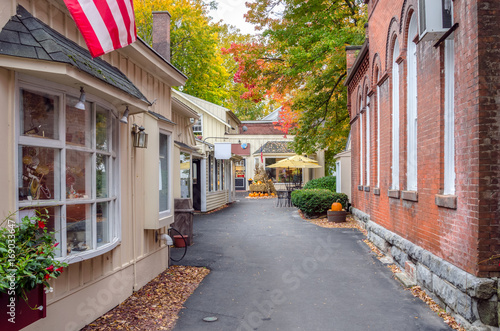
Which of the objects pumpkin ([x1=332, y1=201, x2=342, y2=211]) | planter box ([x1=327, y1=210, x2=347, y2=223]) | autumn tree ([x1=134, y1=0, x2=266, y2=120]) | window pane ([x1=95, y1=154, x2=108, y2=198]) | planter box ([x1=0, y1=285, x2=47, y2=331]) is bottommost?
planter box ([x1=327, y1=210, x2=347, y2=223])

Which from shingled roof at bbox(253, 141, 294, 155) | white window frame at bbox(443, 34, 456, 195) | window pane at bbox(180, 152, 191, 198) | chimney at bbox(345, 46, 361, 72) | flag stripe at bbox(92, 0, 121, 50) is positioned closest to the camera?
flag stripe at bbox(92, 0, 121, 50)

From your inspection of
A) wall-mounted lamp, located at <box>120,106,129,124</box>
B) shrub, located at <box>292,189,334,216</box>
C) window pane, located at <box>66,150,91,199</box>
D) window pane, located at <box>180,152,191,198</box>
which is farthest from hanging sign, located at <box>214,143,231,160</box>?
window pane, located at <box>66,150,91,199</box>

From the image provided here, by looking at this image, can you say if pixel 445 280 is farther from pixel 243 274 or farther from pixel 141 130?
pixel 141 130

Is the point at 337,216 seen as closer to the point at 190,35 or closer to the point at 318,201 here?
the point at 318,201

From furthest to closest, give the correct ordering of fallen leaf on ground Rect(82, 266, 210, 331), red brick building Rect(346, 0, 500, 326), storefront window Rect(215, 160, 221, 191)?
storefront window Rect(215, 160, 221, 191)
fallen leaf on ground Rect(82, 266, 210, 331)
red brick building Rect(346, 0, 500, 326)

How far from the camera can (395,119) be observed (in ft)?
29.1

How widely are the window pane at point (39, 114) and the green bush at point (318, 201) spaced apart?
493 inches

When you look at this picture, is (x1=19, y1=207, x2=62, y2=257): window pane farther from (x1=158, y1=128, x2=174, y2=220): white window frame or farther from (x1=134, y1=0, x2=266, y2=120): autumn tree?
(x1=134, y1=0, x2=266, y2=120): autumn tree

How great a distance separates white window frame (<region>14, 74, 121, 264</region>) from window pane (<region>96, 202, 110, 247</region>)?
55 millimetres

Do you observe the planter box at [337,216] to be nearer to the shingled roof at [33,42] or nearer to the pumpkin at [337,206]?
the pumpkin at [337,206]

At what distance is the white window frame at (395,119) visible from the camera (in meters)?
8.75

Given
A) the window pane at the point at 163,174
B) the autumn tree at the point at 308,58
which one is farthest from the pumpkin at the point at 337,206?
the window pane at the point at 163,174

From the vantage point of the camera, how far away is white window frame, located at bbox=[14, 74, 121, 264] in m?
3.86

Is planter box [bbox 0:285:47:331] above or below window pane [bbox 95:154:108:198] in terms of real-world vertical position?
below
